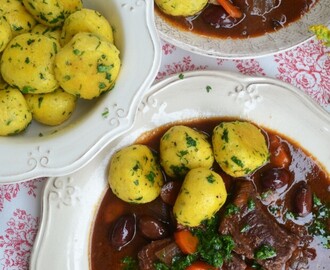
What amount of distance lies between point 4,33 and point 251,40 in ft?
3.54

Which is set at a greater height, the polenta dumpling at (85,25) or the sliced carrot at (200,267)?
the polenta dumpling at (85,25)

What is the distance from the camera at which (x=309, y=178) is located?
8.29 feet

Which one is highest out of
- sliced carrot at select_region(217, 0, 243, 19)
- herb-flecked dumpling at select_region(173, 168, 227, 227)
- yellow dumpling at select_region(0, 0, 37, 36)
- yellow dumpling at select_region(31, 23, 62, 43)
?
yellow dumpling at select_region(0, 0, 37, 36)

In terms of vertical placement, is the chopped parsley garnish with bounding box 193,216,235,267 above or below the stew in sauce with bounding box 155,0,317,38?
below

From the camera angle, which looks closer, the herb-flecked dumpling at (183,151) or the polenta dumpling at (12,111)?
the polenta dumpling at (12,111)

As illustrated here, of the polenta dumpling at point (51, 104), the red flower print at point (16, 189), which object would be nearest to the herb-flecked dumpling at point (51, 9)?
the polenta dumpling at point (51, 104)

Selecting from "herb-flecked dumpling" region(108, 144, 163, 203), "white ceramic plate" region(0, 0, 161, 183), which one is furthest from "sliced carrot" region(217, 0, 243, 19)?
"herb-flecked dumpling" region(108, 144, 163, 203)

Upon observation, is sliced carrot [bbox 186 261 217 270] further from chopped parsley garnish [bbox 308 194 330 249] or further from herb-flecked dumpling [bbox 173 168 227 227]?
chopped parsley garnish [bbox 308 194 330 249]

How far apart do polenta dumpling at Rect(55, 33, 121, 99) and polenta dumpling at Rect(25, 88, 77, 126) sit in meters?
0.11

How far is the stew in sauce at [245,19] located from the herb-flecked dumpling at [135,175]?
604 mm

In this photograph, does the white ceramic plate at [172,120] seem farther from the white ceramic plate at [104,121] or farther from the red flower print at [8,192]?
the white ceramic plate at [104,121]

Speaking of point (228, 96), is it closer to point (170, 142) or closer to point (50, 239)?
point (170, 142)

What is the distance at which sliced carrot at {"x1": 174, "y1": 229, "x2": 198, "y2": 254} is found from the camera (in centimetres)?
240

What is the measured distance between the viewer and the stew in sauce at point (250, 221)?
242 centimetres
